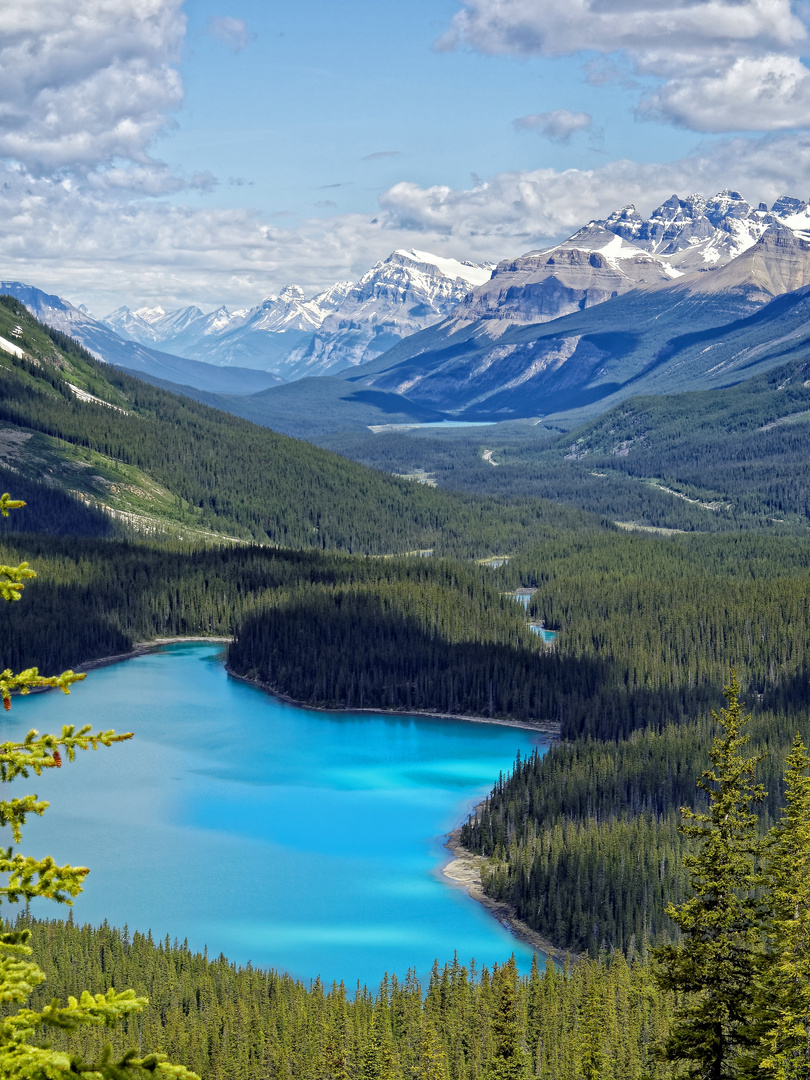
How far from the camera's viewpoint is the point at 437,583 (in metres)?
192

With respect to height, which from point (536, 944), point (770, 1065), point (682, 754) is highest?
point (770, 1065)

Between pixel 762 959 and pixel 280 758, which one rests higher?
pixel 762 959

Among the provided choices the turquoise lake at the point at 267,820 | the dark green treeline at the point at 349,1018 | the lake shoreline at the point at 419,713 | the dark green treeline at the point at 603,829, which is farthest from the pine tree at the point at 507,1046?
the lake shoreline at the point at 419,713

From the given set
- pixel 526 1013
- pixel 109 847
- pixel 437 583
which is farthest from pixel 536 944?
pixel 437 583

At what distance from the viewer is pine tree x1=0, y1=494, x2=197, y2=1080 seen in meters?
15.1

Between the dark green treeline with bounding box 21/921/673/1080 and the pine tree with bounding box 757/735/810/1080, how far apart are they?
22413 millimetres

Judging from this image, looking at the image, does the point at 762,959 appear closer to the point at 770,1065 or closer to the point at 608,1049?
the point at 770,1065

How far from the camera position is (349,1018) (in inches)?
2475

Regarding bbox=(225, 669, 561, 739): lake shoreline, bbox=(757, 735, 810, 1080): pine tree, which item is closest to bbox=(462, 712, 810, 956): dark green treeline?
bbox=(225, 669, 561, 739): lake shoreline

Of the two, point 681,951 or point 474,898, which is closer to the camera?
point 681,951

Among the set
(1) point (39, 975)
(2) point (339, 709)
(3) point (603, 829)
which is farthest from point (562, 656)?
(1) point (39, 975)

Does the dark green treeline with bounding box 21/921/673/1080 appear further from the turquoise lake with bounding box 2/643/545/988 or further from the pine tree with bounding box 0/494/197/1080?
the pine tree with bounding box 0/494/197/1080

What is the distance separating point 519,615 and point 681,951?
493 feet

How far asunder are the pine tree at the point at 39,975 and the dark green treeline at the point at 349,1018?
37179 mm
